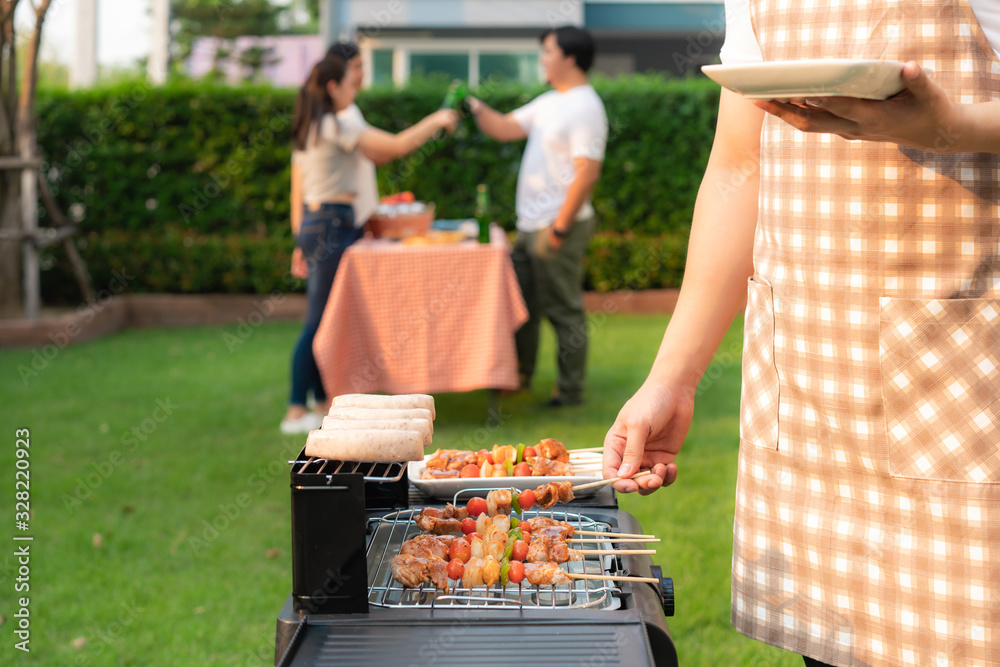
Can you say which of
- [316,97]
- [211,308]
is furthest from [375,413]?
[211,308]

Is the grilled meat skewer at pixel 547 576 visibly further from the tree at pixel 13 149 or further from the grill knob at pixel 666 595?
the tree at pixel 13 149

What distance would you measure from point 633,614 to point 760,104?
2.39 ft

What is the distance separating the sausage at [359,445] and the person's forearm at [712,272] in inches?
19.1

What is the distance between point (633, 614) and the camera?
1332 mm

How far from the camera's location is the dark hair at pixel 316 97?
5.65m

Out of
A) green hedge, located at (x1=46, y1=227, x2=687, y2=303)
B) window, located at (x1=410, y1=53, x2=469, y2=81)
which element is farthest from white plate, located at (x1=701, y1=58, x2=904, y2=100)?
window, located at (x1=410, y1=53, x2=469, y2=81)

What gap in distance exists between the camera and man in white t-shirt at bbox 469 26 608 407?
6.18 metres

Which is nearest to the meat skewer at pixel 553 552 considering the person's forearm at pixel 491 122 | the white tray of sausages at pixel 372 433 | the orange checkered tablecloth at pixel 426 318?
the white tray of sausages at pixel 372 433

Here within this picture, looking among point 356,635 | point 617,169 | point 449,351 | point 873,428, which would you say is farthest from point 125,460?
point 617,169

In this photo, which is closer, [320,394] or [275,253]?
[320,394]

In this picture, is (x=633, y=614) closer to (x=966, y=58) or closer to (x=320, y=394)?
(x=966, y=58)

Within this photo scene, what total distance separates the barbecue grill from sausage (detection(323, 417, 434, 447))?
76mm

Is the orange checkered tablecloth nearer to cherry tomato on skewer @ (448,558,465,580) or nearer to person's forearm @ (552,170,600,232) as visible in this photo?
person's forearm @ (552,170,600,232)

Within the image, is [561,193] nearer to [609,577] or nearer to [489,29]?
[609,577]
